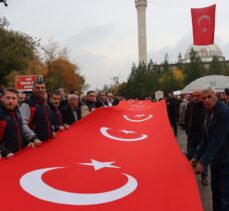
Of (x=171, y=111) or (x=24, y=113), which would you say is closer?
(x=24, y=113)

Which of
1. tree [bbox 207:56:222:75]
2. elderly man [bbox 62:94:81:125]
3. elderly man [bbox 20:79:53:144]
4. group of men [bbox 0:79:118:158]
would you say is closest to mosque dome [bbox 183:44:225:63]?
tree [bbox 207:56:222:75]

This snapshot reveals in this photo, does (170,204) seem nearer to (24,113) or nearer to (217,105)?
(217,105)

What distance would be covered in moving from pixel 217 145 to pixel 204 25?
13372 mm

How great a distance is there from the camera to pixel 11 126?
15.2 feet

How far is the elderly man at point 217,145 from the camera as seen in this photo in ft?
14.5

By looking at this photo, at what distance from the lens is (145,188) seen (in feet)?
12.4

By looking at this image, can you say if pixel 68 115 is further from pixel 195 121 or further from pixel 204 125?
pixel 204 125

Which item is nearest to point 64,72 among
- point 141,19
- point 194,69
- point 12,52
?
point 194,69

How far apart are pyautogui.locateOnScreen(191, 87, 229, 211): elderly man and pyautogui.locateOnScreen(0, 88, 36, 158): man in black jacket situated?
82.4 inches

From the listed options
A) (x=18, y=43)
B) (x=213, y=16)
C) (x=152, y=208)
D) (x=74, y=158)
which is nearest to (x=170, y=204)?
(x=152, y=208)

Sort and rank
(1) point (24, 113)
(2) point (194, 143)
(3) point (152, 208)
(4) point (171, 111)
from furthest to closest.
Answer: (4) point (171, 111)
(2) point (194, 143)
(1) point (24, 113)
(3) point (152, 208)

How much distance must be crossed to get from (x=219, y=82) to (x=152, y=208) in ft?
61.6

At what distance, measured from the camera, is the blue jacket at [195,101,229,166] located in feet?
14.5

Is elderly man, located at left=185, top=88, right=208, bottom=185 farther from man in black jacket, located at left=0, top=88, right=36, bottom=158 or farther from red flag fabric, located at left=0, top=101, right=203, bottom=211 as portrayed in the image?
man in black jacket, located at left=0, top=88, right=36, bottom=158
